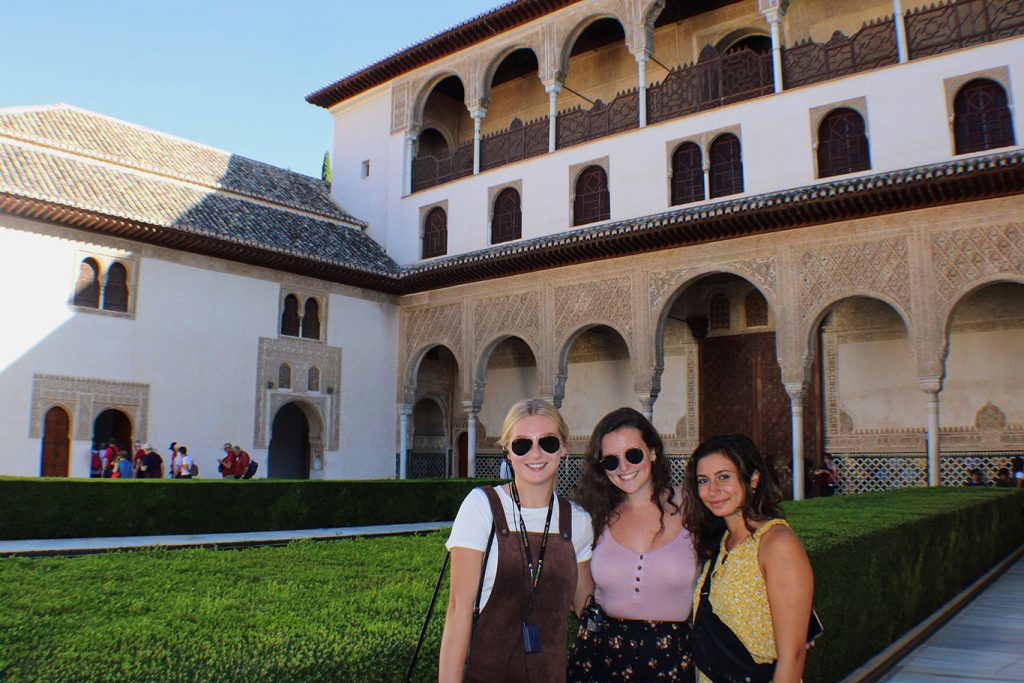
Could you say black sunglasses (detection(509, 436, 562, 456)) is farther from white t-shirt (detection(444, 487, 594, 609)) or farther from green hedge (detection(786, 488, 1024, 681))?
green hedge (detection(786, 488, 1024, 681))

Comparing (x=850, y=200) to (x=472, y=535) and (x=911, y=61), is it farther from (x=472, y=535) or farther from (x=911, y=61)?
(x=472, y=535)

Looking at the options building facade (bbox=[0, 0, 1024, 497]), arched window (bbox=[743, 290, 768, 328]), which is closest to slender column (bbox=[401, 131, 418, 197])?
building facade (bbox=[0, 0, 1024, 497])

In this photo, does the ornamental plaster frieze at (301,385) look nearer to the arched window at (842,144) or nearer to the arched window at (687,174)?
the arched window at (687,174)

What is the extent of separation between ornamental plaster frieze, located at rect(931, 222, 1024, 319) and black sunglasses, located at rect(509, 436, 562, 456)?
41.2ft

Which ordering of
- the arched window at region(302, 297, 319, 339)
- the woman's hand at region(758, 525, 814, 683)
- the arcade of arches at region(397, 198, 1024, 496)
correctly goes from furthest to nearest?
the arched window at region(302, 297, 319, 339) < the arcade of arches at region(397, 198, 1024, 496) < the woman's hand at region(758, 525, 814, 683)

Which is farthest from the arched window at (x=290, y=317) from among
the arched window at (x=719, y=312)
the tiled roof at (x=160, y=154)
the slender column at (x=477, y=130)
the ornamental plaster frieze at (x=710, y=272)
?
the arched window at (x=719, y=312)

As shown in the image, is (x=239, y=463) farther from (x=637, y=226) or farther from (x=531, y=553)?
(x=531, y=553)

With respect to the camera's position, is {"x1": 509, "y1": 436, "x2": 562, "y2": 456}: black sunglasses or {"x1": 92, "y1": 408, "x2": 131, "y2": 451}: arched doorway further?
{"x1": 92, "y1": 408, "x2": 131, "y2": 451}: arched doorway

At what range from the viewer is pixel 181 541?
10.9 meters

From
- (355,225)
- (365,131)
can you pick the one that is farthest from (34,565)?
(365,131)

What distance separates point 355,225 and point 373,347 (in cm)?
373

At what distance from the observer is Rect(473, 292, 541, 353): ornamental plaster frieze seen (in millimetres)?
18203

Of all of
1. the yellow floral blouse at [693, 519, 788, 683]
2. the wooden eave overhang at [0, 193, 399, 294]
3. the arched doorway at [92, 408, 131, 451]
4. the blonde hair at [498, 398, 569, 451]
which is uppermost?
the wooden eave overhang at [0, 193, 399, 294]

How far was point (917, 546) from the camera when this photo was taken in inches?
249
